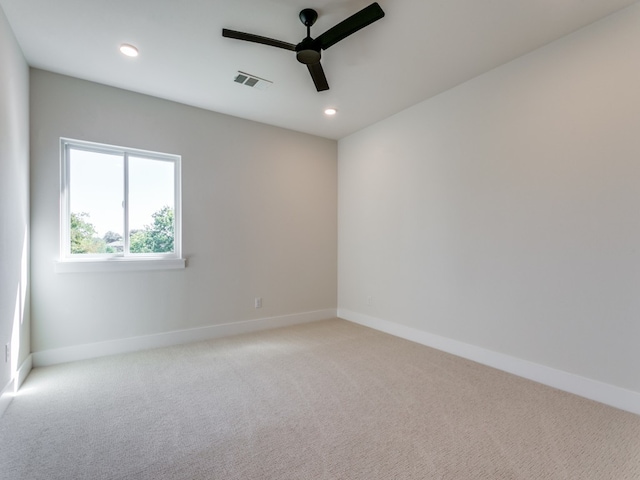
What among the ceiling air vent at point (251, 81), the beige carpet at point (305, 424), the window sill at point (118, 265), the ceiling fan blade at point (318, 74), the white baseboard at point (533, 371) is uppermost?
the ceiling air vent at point (251, 81)

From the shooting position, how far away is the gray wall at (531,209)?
222 cm

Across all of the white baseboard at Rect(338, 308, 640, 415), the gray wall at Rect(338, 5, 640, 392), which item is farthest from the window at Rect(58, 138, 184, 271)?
the white baseboard at Rect(338, 308, 640, 415)

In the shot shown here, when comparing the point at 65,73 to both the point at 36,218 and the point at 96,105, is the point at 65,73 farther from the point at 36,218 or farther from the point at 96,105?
the point at 36,218

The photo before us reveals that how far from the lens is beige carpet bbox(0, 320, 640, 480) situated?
63.3 inches

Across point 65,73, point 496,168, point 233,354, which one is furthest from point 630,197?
point 65,73

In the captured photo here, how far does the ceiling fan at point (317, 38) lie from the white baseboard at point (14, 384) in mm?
2891

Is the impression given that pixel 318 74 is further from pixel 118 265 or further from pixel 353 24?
pixel 118 265

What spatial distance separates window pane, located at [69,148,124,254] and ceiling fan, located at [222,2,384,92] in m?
2.08

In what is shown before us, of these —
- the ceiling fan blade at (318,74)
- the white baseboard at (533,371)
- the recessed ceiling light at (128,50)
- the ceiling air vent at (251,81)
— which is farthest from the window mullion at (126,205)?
the white baseboard at (533,371)

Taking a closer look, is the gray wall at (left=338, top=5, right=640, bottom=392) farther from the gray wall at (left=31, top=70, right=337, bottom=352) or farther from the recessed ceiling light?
the recessed ceiling light

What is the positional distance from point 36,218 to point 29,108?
3.29 feet

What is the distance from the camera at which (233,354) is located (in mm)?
3238

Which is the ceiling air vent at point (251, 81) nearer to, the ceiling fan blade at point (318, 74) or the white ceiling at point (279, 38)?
the white ceiling at point (279, 38)

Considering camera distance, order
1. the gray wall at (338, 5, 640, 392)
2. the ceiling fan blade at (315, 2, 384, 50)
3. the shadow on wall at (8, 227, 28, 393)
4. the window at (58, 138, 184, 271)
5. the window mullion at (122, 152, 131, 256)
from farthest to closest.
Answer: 1. the window mullion at (122, 152, 131, 256)
2. the window at (58, 138, 184, 271)
3. the shadow on wall at (8, 227, 28, 393)
4. the gray wall at (338, 5, 640, 392)
5. the ceiling fan blade at (315, 2, 384, 50)
